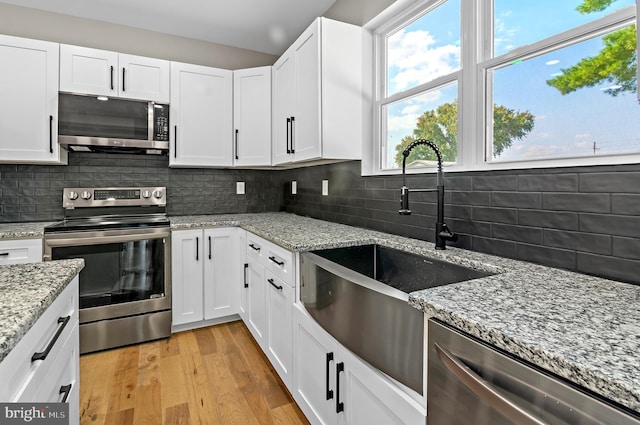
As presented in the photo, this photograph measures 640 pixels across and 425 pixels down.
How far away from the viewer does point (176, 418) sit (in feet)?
5.60

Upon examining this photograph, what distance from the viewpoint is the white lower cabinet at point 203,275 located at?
2.64m

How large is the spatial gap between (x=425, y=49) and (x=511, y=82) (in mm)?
645

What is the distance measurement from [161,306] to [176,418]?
1044 mm

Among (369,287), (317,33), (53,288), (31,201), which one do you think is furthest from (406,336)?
(31,201)

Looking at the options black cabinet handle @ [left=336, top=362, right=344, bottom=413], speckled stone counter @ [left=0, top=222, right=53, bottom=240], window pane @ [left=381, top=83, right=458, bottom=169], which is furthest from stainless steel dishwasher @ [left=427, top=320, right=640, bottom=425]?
speckled stone counter @ [left=0, top=222, right=53, bottom=240]

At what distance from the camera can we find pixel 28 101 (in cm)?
241

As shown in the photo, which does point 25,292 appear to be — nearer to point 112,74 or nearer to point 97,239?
point 97,239

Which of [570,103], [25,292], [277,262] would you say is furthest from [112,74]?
[570,103]

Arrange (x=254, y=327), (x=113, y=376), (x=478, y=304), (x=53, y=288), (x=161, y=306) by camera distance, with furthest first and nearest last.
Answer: (x=161, y=306) → (x=254, y=327) → (x=113, y=376) → (x=53, y=288) → (x=478, y=304)

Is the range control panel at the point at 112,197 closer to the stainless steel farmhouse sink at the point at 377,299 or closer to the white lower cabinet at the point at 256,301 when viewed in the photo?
the white lower cabinet at the point at 256,301

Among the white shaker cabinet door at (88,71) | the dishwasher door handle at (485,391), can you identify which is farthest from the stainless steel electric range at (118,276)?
the dishwasher door handle at (485,391)

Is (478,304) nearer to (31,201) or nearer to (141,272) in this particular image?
(141,272)

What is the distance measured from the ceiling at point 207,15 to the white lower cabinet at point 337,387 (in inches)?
92.9

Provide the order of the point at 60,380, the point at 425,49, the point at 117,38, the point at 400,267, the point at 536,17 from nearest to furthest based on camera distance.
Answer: the point at 60,380, the point at 536,17, the point at 400,267, the point at 425,49, the point at 117,38
